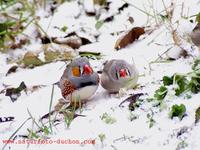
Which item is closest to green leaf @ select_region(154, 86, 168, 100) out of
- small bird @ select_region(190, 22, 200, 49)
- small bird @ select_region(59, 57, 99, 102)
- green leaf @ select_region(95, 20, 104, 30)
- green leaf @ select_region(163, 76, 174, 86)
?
green leaf @ select_region(163, 76, 174, 86)

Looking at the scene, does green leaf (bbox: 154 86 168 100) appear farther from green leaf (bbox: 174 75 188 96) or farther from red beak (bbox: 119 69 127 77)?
red beak (bbox: 119 69 127 77)

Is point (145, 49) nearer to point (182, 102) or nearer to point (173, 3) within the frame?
point (173, 3)

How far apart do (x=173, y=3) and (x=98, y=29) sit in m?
0.80

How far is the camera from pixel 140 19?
16.0 feet

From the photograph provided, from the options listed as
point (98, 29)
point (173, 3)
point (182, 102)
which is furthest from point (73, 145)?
point (98, 29)

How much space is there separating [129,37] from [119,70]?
927 millimetres

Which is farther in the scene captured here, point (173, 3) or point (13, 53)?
point (13, 53)

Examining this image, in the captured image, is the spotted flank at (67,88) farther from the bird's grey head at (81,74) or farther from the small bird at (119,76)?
the small bird at (119,76)

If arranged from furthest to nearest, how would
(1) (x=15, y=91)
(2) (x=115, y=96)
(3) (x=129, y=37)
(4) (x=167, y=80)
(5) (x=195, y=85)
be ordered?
(3) (x=129, y=37), (1) (x=15, y=91), (2) (x=115, y=96), (4) (x=167, y=80), (5) (x=195, y=85)

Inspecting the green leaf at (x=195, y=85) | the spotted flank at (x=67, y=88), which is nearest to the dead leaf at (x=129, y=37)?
the spotted flank at (x=67, y=88)

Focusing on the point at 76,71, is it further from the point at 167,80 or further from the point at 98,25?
the point at 98,25

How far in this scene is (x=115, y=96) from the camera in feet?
11.8

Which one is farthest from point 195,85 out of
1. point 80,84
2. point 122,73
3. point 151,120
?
point 80,84

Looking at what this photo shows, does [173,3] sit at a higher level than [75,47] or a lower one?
higher
